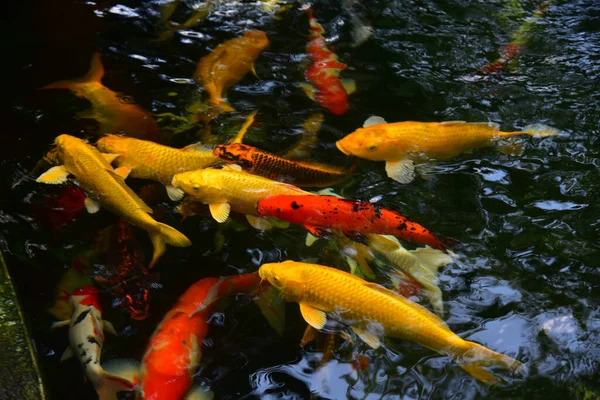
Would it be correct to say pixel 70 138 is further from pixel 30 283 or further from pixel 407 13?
pixel 407 13

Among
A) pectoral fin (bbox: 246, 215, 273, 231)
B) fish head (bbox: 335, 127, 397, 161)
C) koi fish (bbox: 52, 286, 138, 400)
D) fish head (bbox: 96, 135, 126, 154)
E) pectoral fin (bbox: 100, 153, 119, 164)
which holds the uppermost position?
fish head (bbox: 335, 127, 397, 161)

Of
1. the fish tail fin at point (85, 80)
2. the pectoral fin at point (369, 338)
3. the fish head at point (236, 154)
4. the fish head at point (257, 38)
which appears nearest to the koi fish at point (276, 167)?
the fish head at point (236, 154)

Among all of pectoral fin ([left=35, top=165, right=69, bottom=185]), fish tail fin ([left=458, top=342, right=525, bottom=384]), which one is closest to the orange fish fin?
fish tail fin ([left=458, top=342, right=525, bottom=384])

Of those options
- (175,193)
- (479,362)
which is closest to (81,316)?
(175,193)

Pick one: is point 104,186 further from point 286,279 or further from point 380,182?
point 380,182

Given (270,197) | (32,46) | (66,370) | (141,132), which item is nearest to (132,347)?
(66,370)

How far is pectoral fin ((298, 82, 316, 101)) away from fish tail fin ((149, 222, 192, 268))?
1.81 m

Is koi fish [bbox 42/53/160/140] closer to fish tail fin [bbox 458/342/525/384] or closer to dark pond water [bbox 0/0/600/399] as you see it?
dark pond water [bbox 0/0/600/399]

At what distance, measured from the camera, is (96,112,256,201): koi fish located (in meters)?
3.34

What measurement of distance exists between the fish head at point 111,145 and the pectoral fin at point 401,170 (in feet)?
5.63

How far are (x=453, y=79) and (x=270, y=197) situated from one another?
245 centimetres

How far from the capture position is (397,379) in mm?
2562

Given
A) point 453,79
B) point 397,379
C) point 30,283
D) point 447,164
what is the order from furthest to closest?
point 453,79
point 447,164
point 30,283
point 397,379

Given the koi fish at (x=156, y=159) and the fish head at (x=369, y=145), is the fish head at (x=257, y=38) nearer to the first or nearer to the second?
the fish head at (x=369, y=145)
